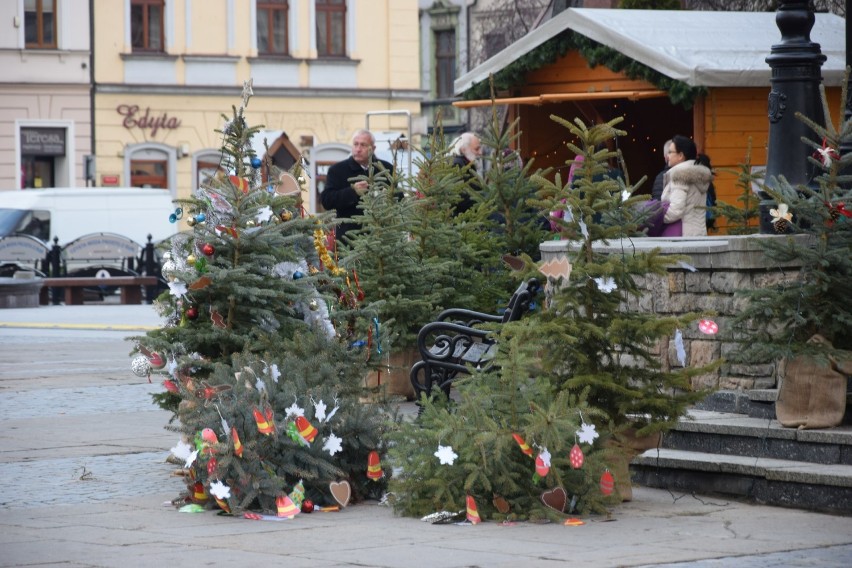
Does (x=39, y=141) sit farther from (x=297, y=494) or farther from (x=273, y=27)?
(x=297, y=494)

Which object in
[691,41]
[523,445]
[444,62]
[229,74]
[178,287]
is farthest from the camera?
[444,62]

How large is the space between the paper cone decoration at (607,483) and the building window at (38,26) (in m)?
34.8

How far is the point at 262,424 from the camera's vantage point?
7.75 m

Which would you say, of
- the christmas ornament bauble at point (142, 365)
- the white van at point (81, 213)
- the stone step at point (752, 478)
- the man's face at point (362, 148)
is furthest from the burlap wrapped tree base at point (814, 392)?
the white van at point (81, 213)

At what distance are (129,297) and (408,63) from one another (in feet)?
52.3

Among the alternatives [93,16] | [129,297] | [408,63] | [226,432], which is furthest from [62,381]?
[408,63]

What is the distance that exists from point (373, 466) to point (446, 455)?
74 centimetres

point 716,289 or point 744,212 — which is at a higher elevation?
point 744,212

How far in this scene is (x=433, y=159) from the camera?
13.2 meters

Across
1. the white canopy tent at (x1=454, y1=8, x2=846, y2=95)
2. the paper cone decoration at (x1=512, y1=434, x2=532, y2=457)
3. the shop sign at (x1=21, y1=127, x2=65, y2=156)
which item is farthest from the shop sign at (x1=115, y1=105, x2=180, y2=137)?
the paper cone decoration at (x1=512, y1=434, x2=532, y2=457)

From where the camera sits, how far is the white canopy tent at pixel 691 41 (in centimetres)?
1517

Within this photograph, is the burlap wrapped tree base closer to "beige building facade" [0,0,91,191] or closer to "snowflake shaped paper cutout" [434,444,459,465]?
"snowflake shaped paper cutout" [434,444,459,465]

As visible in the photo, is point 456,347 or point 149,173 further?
point 149,173

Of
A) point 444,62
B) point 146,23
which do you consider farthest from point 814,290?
point 444,62
